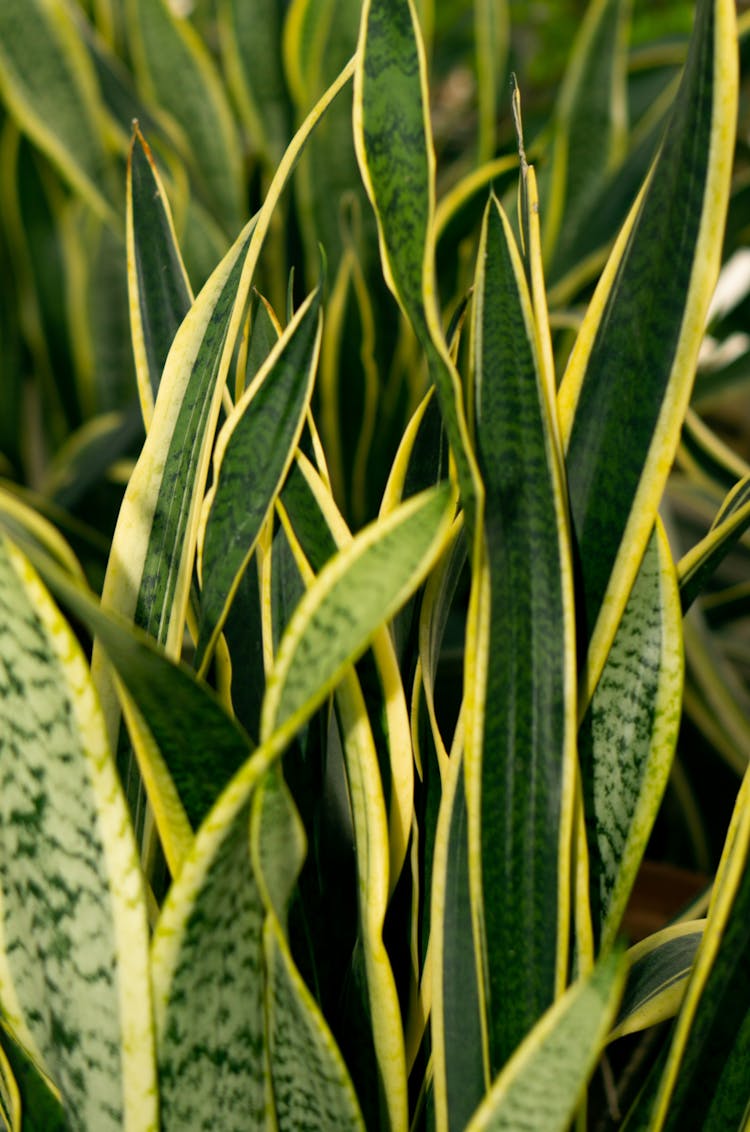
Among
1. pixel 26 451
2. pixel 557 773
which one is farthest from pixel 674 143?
pixel 26 451

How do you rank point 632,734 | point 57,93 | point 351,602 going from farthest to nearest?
point 57,93
point 632,734
point 351,602

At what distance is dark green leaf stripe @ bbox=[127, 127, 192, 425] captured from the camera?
1.43 feet

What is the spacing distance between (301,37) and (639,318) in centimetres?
80

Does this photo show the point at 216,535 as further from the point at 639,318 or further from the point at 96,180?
the point at 96,180

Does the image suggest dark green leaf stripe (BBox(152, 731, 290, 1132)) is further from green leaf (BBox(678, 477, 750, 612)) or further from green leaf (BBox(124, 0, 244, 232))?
green leaf (BBox(124, 0, 244, 232))

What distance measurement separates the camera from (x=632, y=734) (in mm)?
371

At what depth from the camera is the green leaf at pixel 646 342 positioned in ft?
1.01

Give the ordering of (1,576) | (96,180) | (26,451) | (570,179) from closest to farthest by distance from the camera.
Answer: (1,576)
(96,180)
(570,179)
(26,451)

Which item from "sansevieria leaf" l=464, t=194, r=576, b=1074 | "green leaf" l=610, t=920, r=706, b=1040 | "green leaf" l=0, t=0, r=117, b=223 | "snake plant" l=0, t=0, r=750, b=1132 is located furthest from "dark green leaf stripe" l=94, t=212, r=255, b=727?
"green leaf" l=0, t=0, r=117, b=223

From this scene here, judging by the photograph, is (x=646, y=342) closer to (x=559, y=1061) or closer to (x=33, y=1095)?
(x=559, y=1061)

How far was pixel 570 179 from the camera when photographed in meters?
1.11

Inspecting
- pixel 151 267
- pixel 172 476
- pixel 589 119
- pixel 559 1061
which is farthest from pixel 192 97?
pixel 559 1061

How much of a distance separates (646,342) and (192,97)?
88 cm

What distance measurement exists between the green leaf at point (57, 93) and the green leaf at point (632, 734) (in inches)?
30.9
